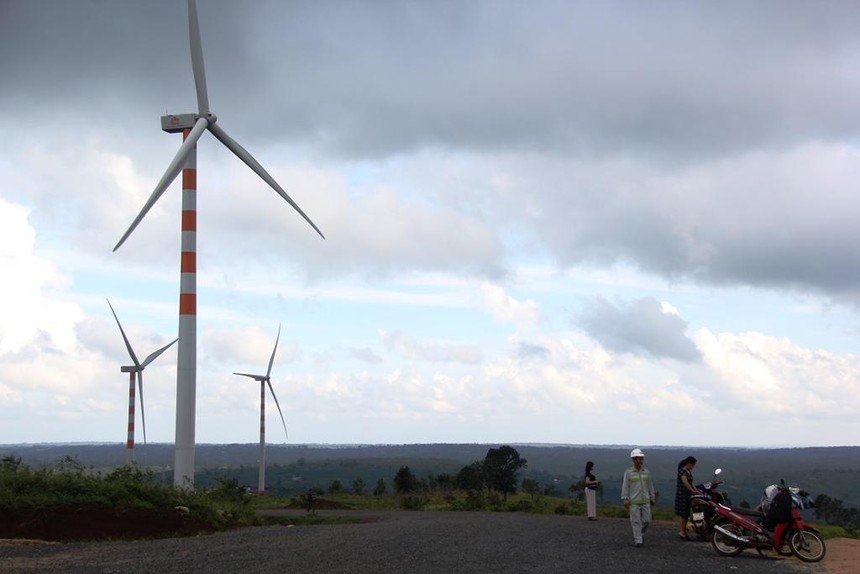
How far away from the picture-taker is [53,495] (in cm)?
2352

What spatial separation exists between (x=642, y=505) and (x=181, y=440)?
49.7 ft

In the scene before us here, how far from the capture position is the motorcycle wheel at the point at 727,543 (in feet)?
63.9

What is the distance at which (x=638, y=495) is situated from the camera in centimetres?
2102

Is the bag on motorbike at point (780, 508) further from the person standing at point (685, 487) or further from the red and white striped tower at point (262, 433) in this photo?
the red and white striped tower at point (262, 433)

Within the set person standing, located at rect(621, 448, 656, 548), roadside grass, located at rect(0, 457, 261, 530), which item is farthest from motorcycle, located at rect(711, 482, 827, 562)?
roadside grass, located at rect(0, 457, 261, 530)

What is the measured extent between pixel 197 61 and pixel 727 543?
2408 centimetres

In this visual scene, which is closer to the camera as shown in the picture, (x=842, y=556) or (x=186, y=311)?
(x=842, y=556)

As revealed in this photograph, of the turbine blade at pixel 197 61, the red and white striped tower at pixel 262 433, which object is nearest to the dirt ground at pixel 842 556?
the turbine blade at pixel 197 61

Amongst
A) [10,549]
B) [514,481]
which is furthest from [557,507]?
[514,481]

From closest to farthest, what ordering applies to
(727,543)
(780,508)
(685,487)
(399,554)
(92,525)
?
(780,508) → (399,554) → (727,543) → (685,487) → (92,525)

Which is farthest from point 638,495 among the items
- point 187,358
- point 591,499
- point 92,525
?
point 187,358

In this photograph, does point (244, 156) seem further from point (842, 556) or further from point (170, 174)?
point (842, 556)

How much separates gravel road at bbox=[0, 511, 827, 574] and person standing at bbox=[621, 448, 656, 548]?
0.59 metres

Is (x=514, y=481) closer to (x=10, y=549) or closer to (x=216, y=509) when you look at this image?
(x=216, y=509)
